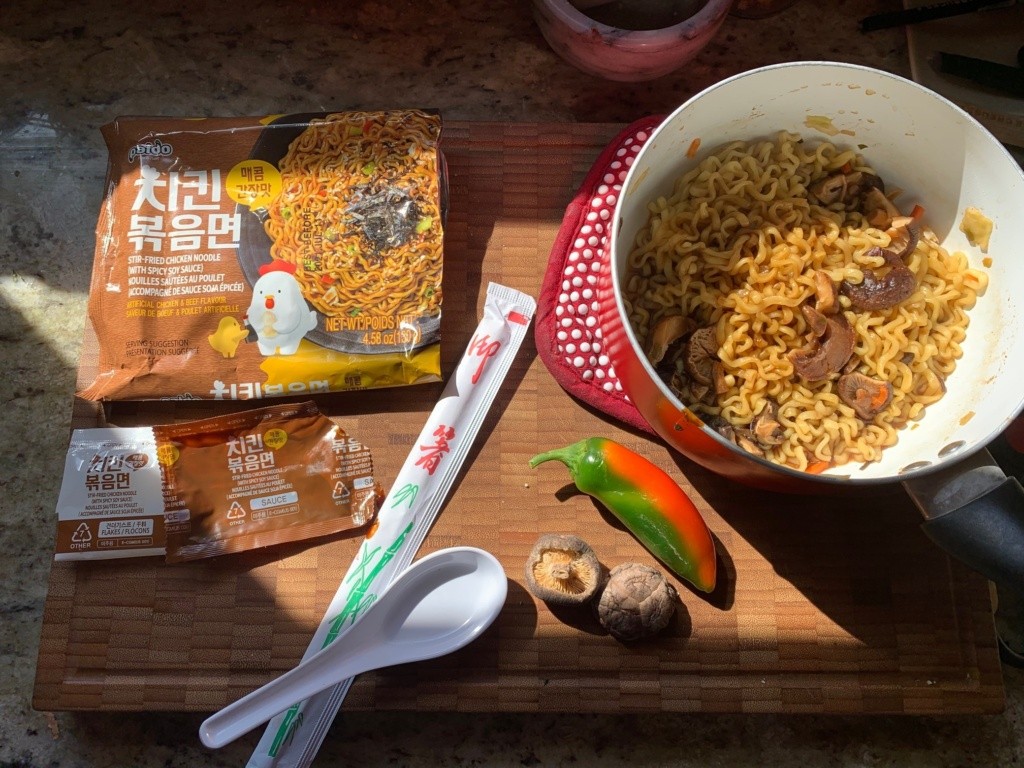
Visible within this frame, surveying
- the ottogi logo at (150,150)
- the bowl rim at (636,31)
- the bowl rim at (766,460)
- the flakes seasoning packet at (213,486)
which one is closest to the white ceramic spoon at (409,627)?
the flakes seasoning packet at (213,486)

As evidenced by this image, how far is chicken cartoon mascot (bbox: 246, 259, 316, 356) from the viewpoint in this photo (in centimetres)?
131

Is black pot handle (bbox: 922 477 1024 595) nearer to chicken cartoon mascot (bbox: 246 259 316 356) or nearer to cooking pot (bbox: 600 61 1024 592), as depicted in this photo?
cooking pot (bbox: 600 61 1024 592)

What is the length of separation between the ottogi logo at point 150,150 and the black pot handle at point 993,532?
4.26 feet

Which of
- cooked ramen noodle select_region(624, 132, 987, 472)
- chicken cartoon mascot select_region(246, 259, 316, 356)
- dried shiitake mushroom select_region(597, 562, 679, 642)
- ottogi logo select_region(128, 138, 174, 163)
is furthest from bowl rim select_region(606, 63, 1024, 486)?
ottogi logo select_region(128, 138, 174, 163)

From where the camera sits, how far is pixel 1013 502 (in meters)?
0.94

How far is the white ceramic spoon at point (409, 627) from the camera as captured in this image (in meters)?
1.16

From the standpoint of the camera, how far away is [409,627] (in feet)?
4.04

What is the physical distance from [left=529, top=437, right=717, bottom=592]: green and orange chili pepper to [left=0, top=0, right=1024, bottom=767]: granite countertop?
13.0 inches

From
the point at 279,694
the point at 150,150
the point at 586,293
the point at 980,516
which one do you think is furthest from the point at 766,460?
the point at 150,150

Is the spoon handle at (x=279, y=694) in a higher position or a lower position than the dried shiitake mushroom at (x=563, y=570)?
lower

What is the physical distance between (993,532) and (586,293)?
67 centimetres

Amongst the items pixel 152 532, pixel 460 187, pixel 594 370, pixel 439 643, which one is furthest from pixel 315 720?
pixel 460 187

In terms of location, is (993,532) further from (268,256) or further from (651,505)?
(268,256)

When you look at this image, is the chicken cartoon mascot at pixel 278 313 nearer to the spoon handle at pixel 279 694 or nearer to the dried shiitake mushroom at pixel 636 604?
the spoon handle at pixel 279 694
